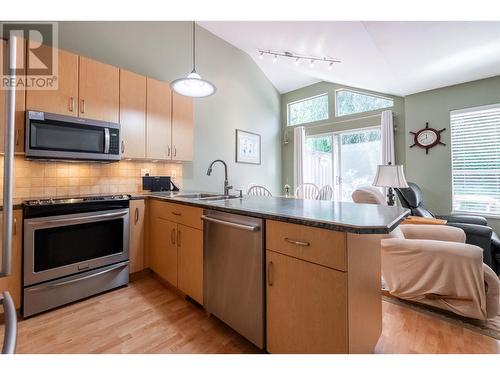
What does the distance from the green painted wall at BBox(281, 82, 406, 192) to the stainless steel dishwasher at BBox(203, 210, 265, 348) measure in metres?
3.87

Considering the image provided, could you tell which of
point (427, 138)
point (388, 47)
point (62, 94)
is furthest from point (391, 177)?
point (62, 94)

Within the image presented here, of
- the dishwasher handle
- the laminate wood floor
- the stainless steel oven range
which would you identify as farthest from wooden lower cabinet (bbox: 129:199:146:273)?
the dishwasher handle

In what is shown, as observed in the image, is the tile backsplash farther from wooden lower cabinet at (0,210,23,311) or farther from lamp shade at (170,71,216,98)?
lamp shade at (170,71,216,98)

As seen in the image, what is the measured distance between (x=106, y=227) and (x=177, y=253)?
28.6 inches

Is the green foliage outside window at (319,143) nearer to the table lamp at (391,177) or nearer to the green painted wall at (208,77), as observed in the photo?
the green painted wall at (208,77)

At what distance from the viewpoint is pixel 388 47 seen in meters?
2.57

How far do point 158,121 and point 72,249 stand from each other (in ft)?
5.36

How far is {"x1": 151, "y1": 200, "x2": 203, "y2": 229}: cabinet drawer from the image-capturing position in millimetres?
1787

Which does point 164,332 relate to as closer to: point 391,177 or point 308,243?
point 308,243

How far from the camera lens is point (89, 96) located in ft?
7.48

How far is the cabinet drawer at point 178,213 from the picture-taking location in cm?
179

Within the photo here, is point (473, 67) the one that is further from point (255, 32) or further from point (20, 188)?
point (20, 188)

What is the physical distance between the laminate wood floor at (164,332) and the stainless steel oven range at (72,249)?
141 mm

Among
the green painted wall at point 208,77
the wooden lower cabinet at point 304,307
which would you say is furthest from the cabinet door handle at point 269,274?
the green painted wall at point 208,77
